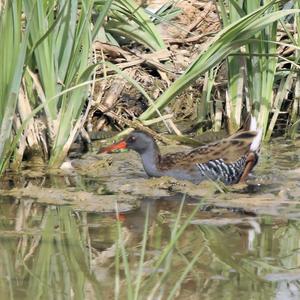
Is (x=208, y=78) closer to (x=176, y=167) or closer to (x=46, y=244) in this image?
(x=176, y=167)

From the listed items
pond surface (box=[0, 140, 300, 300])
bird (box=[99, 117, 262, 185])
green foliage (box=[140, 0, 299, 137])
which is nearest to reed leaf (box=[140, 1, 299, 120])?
green foliage (box=[140, 0, 299, 137])

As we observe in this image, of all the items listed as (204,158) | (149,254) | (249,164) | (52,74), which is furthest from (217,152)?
(149,254)

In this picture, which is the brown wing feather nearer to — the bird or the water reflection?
the bird

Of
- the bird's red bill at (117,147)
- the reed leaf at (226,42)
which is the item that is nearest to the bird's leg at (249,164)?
the reed leaf at (226,42)

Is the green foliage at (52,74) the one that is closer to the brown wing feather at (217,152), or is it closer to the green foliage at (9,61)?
the green foliage at (9,61)

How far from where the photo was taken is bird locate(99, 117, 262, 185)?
7.97 metres

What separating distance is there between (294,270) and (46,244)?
1450mm

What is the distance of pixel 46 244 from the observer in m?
5.99

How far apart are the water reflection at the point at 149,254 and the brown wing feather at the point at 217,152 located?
0.92 m

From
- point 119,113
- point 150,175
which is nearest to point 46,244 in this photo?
point 150,175

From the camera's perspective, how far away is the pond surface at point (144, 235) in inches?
199

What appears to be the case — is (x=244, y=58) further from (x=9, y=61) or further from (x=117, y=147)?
(x=9, y=61)

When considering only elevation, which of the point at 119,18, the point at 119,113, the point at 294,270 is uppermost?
the point at 119,18

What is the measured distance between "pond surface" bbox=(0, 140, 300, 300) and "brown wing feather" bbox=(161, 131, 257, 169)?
0.24m
